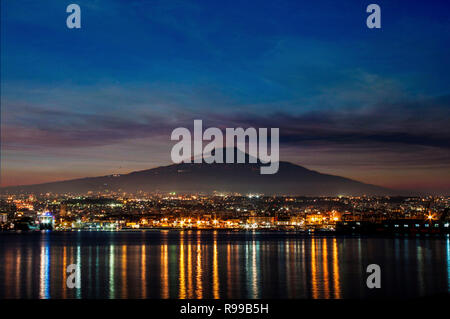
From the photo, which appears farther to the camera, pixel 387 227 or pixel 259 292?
pixel 387 227

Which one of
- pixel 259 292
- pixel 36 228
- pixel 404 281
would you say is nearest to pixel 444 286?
pixel 404 281

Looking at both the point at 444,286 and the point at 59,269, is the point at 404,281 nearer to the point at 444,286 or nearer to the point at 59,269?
the point at 444,286

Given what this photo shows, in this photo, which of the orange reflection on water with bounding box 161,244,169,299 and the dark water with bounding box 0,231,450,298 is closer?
the orange reflection on water with bounding box 161,244,169,299

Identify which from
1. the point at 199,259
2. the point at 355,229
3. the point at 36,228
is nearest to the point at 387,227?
the point at 355,229

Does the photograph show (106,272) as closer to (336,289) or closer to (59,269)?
(59,269)

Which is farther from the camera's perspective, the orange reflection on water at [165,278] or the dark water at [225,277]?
the dark water at [225,277]

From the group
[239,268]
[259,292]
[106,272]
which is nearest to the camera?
[259,292]

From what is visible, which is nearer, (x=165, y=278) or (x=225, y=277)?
(x=165, y=278)
